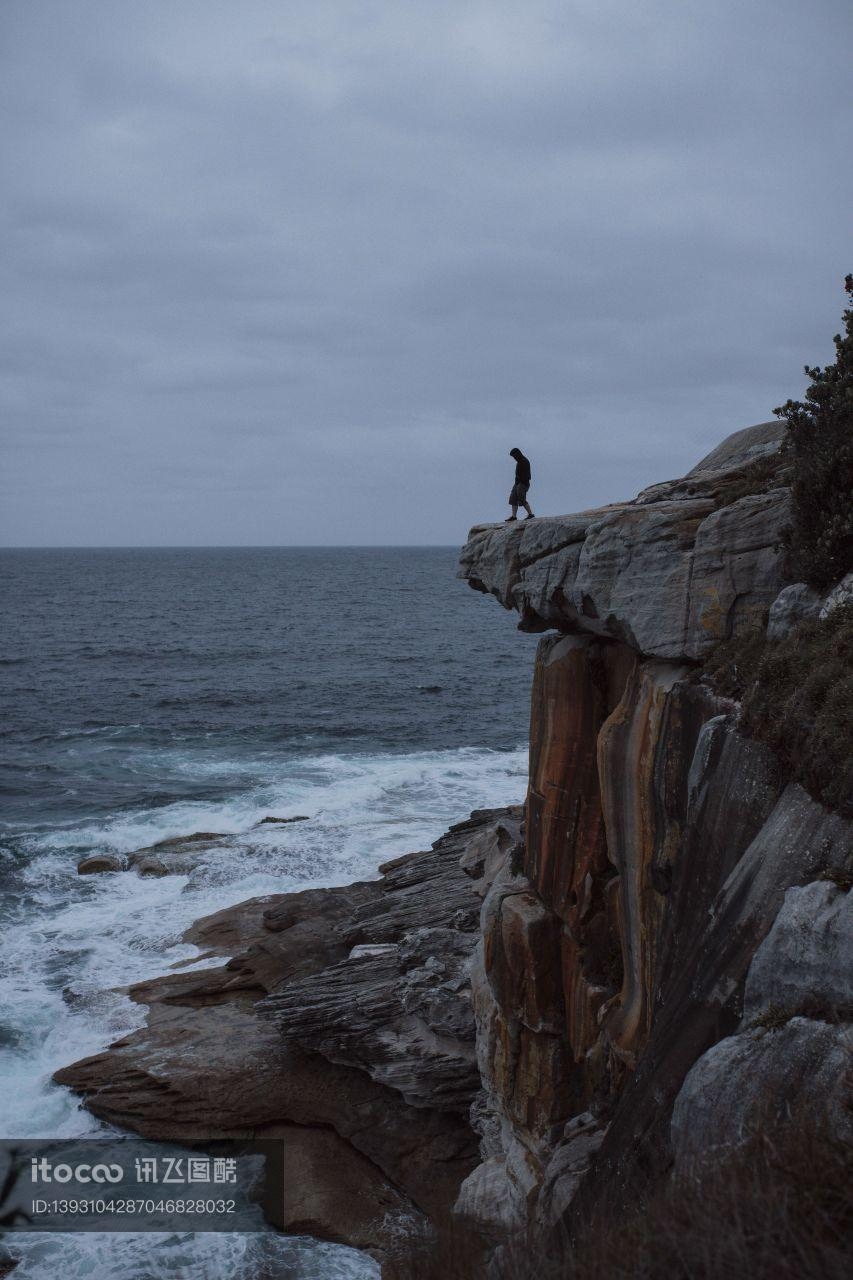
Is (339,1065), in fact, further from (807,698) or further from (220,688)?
(220,688)

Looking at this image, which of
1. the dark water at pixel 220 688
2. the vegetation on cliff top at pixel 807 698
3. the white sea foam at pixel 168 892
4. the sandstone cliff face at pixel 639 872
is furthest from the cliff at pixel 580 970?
the dark water at pixel 220 688

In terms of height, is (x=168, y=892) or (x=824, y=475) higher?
(x=824, y=475)

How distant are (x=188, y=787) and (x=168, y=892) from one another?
12.0 meters

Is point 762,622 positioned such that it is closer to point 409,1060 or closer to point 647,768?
point 647,768

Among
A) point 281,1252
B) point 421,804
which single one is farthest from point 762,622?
point 421,804

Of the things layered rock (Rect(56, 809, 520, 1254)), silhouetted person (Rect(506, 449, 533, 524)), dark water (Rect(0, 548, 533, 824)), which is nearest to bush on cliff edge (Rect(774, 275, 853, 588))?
silhouetted person (Rect(506, 449, 533, 524))

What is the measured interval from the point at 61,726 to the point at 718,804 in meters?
47.5

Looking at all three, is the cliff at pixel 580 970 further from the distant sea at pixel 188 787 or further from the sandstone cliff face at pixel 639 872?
the distant sea at pixel 188 787

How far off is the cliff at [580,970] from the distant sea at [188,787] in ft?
5.03

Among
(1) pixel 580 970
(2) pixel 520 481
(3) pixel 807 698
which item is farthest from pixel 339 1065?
(3) pixel 807 698

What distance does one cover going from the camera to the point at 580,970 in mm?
14539

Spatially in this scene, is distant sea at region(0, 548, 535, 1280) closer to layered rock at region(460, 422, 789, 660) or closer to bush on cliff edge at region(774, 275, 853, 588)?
layered rock at region(460, 422, 789, 660)

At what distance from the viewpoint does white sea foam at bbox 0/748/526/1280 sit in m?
15.9

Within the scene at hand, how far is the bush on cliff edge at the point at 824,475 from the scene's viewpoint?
1070 cm
